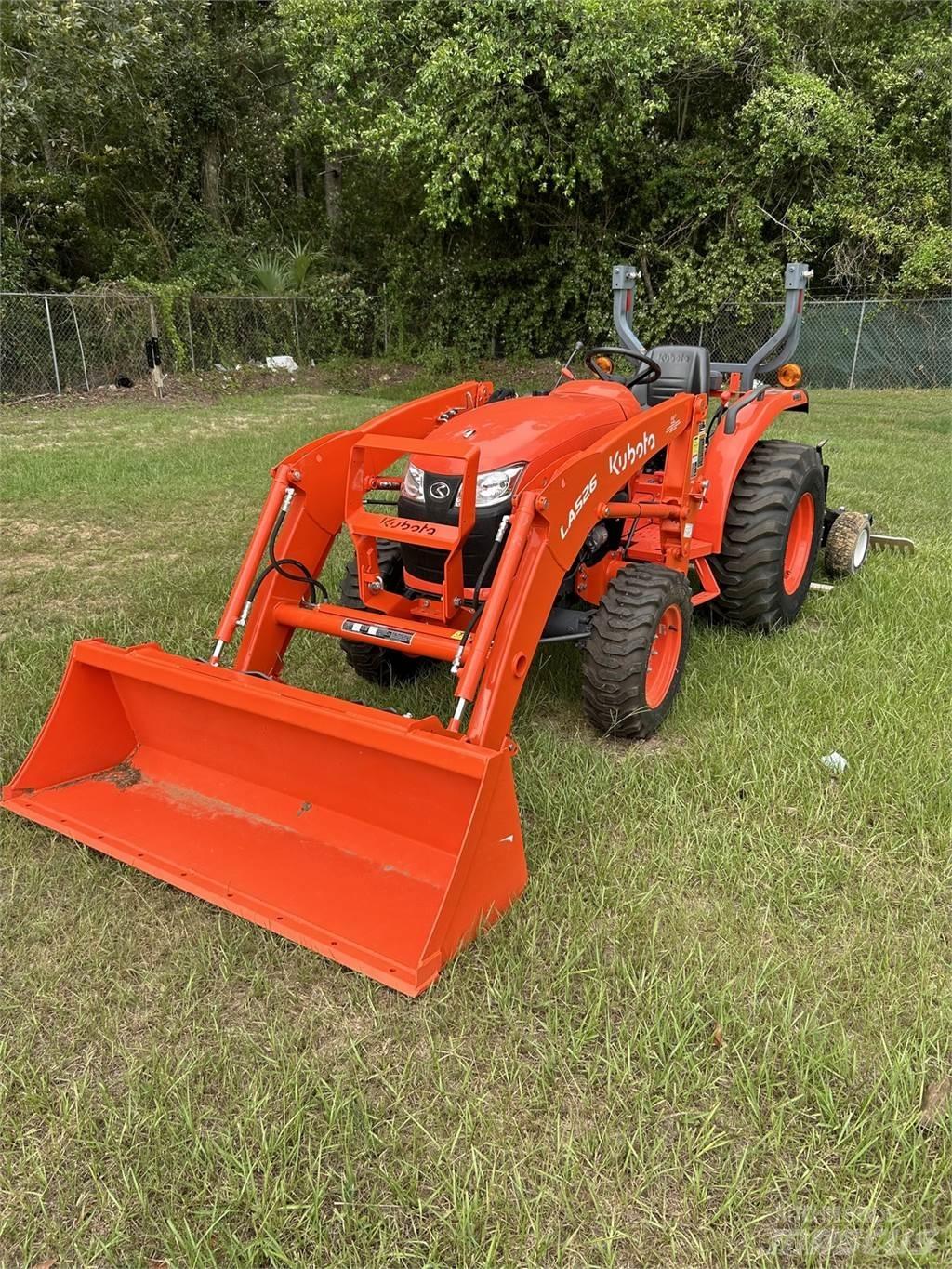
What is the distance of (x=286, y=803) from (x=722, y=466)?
258 cm

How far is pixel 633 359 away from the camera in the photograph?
4355 millimetres

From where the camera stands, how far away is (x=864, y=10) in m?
15.7

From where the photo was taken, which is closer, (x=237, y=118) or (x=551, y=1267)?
(x=551, y=1267)

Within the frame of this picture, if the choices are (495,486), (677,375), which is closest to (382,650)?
(495,486)

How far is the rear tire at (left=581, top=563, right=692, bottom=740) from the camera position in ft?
11.2

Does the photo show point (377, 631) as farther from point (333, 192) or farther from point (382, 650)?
point (333, 192)

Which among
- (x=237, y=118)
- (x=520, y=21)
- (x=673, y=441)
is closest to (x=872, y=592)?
(x=673, y=441)

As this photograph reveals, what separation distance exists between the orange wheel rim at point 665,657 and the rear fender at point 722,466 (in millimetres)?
692

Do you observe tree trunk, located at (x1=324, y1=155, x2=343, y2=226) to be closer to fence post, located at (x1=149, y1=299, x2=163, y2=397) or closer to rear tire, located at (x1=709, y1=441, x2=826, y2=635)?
fence post, located at (x1=149, y1=299, x2=163, y2=397)

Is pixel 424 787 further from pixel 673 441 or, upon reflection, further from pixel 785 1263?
pixel 673 441

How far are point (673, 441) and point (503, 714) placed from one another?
65.0 inches

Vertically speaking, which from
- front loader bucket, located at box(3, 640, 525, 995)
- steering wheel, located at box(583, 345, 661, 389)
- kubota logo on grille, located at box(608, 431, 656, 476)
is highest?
steering wheel, located at box(583, 345, 661, 389)

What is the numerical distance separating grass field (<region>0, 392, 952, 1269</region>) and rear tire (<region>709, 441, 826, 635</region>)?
0.78 meters

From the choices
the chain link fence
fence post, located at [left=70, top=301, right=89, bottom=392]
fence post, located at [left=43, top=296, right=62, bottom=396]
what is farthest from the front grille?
fence post, located at [left=70, top=301, right=89, bottom=392]
